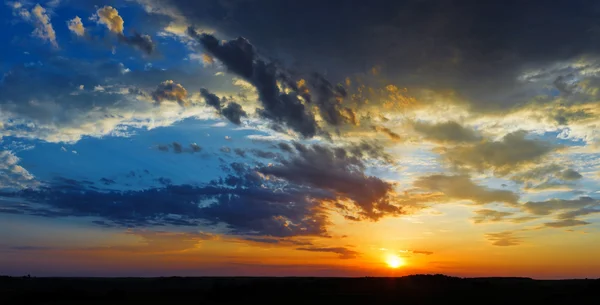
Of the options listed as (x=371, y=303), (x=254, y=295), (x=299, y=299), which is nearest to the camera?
(x=371, y=303)

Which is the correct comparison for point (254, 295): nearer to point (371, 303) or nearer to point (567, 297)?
point (371, 303)

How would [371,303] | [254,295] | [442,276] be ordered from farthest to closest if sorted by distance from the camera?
[442,276] → [254,295] → [371,303]

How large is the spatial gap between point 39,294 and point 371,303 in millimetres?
52248

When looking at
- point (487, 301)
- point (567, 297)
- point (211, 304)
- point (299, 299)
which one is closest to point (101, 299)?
point (211, 304)

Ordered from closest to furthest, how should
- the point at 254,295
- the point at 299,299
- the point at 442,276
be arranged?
the point at 299,299 → the point at 254,295 → the point at 442,276

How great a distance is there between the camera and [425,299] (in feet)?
219

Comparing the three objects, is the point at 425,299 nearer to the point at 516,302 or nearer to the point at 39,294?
the point at 516,302

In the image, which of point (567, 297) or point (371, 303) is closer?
point (371, 303)

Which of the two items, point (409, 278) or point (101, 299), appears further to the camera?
point (409, 278)

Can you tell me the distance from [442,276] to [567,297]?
46.5 m

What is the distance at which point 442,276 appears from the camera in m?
113

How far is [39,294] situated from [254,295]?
34.2m

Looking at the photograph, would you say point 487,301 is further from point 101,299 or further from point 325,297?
point 101,299

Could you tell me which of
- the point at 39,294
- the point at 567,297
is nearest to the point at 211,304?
the point at 39,294
